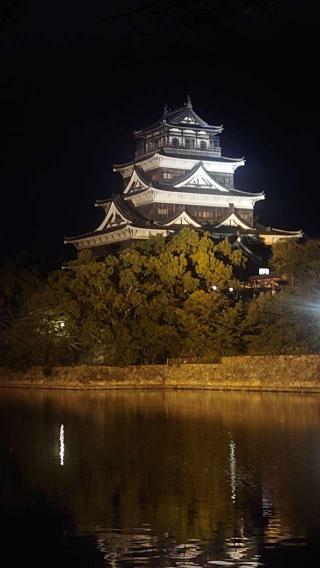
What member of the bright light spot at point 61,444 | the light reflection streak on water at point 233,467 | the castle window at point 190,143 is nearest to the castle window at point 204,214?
the castle window at point 190,143

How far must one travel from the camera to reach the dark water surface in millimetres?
11633

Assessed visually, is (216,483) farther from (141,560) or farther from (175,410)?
(175,410)

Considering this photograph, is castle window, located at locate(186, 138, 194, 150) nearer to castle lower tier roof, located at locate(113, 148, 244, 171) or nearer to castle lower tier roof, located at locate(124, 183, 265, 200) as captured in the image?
castle lower tier roof, located at locate(113, 148, 244, 171)

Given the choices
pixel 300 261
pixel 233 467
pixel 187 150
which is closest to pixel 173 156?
pixel 187 150

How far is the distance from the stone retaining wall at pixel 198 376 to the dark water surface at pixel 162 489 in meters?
9.36

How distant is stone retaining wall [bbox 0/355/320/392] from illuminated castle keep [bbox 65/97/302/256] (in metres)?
10.2

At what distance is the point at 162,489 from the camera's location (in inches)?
615

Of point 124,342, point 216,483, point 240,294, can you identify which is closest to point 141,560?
point 216,483

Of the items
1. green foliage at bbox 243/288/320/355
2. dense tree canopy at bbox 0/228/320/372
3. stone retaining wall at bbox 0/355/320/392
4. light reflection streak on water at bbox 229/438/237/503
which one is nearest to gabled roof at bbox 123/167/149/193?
dense tree canopy at bbox 0/228/320/372

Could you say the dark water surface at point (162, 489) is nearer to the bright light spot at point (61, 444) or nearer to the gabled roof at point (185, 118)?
the bright light spot at point (61, 444)

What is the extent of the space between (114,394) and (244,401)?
7.84 m

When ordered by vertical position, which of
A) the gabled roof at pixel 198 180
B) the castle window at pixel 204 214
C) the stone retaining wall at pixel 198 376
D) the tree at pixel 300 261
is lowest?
the stone retaining wall at pixel 198 376

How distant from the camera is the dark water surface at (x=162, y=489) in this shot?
38.2 ft

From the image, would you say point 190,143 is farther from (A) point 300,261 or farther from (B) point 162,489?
(B) point 162,489
